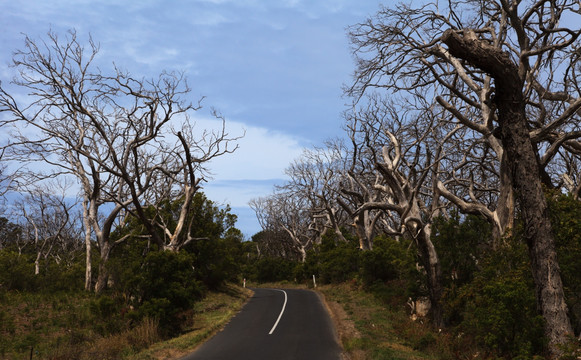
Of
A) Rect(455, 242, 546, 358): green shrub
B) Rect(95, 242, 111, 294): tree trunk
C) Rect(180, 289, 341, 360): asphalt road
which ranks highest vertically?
Rect(95, 242, 111, 294): tree trunk

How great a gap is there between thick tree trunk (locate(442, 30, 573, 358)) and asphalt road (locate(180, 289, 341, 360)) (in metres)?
5.95

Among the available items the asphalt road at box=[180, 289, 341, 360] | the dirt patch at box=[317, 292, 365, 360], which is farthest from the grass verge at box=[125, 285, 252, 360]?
the dirt patch at box=[317, 292, 365, 360]

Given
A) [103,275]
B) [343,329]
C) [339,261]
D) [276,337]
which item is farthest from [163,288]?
[339,261]

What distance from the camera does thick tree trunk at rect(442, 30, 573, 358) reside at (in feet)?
29.1

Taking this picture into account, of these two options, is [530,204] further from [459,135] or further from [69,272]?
[69,272]

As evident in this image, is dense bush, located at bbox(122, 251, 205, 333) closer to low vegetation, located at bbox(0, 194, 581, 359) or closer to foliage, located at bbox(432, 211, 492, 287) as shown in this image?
low vegetation, located at bbox(0, 194, 581, 359)

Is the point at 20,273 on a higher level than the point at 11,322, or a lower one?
higher

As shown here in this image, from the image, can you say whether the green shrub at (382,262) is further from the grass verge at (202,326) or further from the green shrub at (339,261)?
the grass verge at (202,326)

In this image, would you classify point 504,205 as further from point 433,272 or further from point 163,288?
point 163,288

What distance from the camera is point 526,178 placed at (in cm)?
939

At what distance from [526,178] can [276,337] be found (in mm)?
10198

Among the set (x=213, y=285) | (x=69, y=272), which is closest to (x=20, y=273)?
(x=69, y=272)

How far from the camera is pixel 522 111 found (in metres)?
9.73

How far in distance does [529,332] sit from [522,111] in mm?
4561
